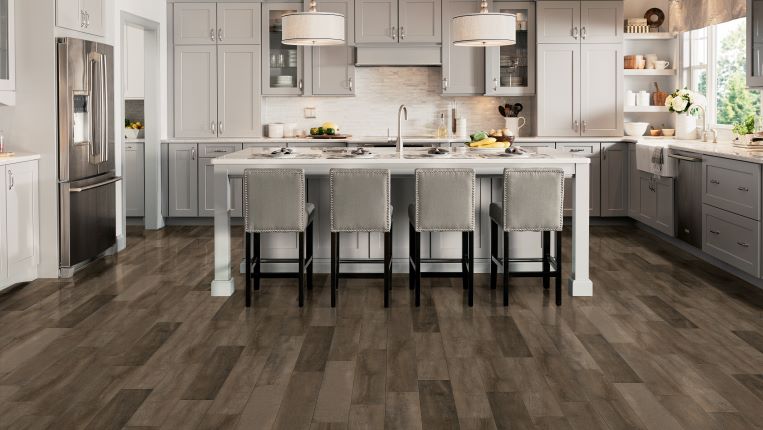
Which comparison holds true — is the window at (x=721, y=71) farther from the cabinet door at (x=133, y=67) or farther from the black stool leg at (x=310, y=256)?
the cabinet door at (x=133, y=67)

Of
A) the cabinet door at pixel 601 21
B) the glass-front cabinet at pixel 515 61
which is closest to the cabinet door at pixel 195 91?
the glass-front cabinet at pixel 515 61

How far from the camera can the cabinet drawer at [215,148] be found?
29.9ft

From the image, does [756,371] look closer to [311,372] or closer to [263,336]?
[311,372]

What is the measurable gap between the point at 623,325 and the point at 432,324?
1.09m

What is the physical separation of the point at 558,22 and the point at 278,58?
3.05m

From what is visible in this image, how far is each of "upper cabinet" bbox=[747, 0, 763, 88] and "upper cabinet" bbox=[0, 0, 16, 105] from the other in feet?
18.0

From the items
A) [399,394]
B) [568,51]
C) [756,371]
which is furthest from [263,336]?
[568,51]

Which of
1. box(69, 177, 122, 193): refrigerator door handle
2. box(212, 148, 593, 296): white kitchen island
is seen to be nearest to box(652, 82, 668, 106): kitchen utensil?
box(212, 148, 593, 296): white kitchen island

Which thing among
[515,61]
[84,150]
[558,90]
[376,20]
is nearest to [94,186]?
[84,150]

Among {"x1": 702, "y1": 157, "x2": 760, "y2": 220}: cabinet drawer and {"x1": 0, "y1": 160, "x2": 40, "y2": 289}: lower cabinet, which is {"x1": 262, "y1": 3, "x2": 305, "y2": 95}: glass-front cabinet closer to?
{"x1": 0, "y1": 160, "x2": 40, "y2": 289}: lower cabinet

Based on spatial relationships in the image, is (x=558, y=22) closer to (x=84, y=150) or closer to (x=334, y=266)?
(x=334, y=266)

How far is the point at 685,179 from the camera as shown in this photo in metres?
7.19

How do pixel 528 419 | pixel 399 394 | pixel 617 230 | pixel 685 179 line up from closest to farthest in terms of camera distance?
pixel 528 419, pixel 399 394, pixel 685 179, pixel 617 230

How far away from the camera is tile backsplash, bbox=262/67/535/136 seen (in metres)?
9.56
